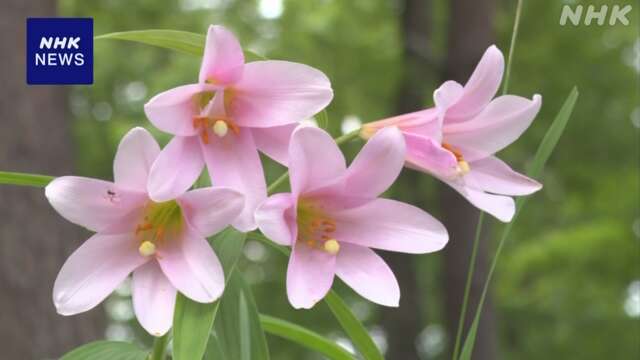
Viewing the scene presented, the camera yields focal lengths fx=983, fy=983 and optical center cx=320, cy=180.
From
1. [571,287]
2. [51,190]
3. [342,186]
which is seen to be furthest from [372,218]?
[571,287]

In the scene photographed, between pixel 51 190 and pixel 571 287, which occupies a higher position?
pixel 51 190

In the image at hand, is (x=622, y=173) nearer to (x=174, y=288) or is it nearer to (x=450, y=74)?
(x=450, y=74)

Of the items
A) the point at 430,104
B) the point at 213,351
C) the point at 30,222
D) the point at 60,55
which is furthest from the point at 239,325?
the point at 430,104

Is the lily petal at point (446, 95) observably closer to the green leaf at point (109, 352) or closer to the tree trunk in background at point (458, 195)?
the green leaf at point (109, 352)

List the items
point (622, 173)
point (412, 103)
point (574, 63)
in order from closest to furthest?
1. point (412, 103)
2. point (574, 63)
3. point (622, 173)

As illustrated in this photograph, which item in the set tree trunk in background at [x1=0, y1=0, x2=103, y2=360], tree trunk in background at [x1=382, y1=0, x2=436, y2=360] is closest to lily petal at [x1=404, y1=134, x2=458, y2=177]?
tree trunk in background at [x1=0, y1=0, x2=103, y2=360]

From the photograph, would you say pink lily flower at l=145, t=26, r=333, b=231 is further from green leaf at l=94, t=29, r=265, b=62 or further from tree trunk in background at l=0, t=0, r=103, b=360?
tree trunk in background at l=0, t=0, r=103, b=360
